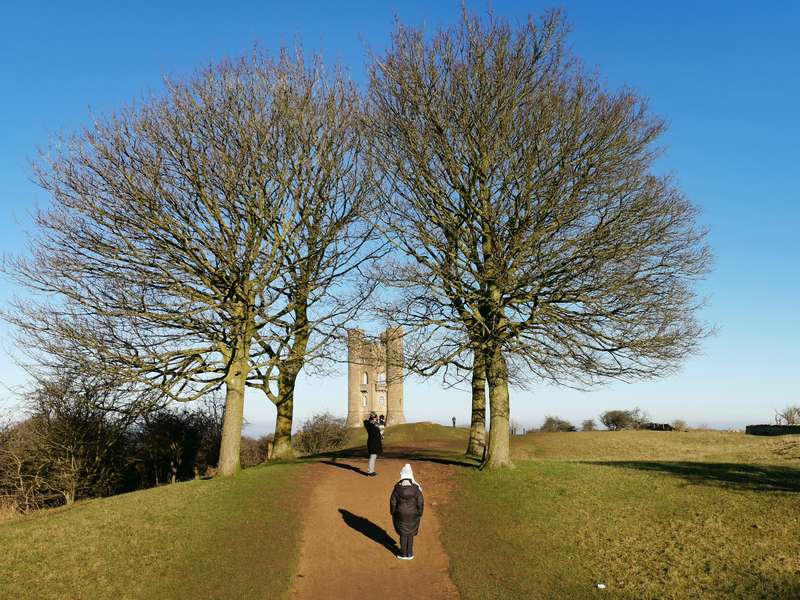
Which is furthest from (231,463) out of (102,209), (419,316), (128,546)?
(102,209)

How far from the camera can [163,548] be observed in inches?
501

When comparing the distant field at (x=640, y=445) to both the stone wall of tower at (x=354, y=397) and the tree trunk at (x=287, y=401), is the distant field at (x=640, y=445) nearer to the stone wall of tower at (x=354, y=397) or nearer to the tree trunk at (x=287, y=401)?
the tree trunk at (x=287, y=401)

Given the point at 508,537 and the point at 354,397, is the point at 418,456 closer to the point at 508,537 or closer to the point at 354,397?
the point at 508,537

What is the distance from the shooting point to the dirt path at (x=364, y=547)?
35.8 ft

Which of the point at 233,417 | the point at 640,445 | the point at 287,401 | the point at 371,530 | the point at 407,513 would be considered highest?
the point at 287,401

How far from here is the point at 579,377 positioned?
18.3 metres

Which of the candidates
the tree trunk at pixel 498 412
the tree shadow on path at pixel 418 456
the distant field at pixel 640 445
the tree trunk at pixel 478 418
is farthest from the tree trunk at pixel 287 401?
the distant field at pixel 640 445

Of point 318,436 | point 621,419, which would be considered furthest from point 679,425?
point 318,436

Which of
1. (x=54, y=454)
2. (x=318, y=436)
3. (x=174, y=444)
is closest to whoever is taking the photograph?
(x=54, y=454)

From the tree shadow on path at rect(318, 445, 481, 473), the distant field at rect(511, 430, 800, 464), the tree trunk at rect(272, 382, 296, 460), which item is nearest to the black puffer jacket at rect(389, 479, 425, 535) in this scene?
the tree shadow on path at rect(318, 445, 481, 473)

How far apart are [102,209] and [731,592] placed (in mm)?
19089

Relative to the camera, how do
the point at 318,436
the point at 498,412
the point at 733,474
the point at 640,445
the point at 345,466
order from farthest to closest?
1. the point at 318,436
2. the point at 640,445
3. the point at 345,466
4. the point at 498,412
5. the point at 733,474

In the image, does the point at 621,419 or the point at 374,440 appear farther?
the point at 621,419

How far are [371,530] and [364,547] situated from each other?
1.03 m
